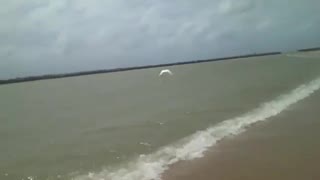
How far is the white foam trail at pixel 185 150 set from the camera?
1038 centimetres

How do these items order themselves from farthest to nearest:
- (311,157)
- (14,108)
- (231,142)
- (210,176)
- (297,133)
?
(14,108) → (297,133) → (231,142) → (311,157) → (210,176)

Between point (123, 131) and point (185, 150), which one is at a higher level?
point (123, 131)

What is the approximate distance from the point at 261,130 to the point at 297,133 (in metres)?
1.11

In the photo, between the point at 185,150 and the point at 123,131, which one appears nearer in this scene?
the point at 185,150

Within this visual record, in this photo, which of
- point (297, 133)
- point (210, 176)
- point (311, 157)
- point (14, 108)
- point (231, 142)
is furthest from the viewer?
point (14, 108)

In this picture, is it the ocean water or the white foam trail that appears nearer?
the white foam trail

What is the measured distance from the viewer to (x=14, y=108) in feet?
85.9

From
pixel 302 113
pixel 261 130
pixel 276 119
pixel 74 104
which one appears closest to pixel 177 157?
pixel 261 130

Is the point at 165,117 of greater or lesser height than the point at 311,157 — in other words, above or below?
above

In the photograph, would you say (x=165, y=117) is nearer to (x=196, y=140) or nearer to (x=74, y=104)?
(x=196, y=140)

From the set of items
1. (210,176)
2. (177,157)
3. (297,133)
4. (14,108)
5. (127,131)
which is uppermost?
(14,108)

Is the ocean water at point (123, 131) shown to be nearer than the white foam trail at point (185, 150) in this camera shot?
No

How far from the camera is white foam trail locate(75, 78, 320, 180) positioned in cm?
1038

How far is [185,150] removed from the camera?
12.7 metres
